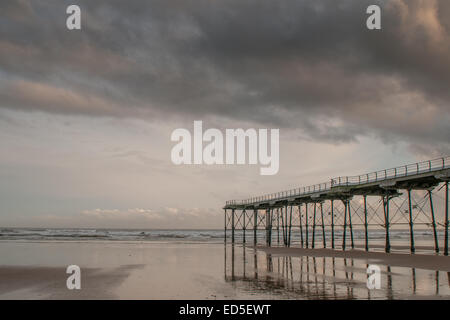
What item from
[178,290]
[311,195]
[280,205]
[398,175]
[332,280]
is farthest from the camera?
[280,205]

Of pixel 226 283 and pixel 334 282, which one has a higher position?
pixel 334 282

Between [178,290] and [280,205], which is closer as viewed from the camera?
[178,290]

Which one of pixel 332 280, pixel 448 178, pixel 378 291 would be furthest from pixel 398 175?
pixel 378 291

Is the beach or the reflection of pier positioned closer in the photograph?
the reflection of pier

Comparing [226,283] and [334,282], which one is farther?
[226,283]

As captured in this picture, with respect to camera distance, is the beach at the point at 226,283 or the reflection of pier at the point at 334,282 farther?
the beach at the point at 226,283

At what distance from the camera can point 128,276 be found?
20109mm
